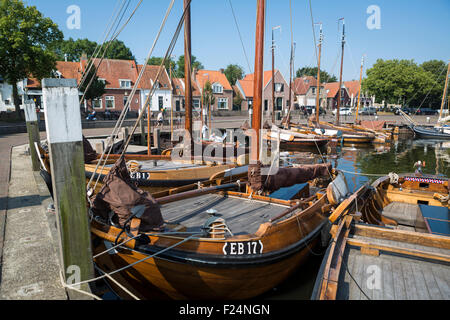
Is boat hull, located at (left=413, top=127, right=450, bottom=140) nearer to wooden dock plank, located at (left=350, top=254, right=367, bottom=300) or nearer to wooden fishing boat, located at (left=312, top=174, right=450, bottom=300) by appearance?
wooden fishing boat, located at (left=312, top=174, right=450, bottom=300)

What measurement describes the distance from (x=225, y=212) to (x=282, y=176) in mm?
2560

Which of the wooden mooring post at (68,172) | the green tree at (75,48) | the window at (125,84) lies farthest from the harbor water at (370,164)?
the green tree at (75,48)

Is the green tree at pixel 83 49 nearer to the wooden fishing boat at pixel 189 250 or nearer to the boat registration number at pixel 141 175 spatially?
the boat registration number at pixel 141 175

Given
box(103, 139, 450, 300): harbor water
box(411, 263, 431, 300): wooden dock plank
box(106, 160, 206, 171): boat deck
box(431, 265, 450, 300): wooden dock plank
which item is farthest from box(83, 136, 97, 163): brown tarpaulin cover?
box(431, 265, 450, 300): wooden dock plank

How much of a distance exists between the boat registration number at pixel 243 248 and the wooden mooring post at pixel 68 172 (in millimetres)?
2343

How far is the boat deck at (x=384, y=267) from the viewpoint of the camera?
446 cm

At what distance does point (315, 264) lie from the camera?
8.12 metres

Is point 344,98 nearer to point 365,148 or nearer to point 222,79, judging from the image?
point 222,79

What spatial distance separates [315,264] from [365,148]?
2796cm

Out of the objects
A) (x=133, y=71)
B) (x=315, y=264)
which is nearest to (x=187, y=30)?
(x=315, y=264)

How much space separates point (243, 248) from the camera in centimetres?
553

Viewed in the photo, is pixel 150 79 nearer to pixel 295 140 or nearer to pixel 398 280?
pixel 295 140
